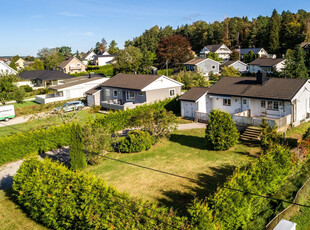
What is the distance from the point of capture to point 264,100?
2723 centimetres

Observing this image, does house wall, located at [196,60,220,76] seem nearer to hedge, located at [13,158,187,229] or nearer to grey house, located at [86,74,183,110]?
grey house, located at [86,74,183,110]

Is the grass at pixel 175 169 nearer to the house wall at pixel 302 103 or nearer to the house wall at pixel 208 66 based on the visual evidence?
the house wall at pixel 302 103

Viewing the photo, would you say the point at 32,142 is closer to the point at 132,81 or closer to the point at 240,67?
the point at 132,81

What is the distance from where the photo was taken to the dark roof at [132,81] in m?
38.2

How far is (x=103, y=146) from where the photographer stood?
2142 centimetres

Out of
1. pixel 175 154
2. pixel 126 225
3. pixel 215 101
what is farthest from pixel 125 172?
pixel 215 101

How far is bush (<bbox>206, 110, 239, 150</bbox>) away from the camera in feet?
71.4

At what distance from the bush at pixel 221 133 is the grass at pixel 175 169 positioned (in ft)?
2.00

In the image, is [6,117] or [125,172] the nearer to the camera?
[125,172]

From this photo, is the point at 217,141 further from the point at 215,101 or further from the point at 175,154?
the point at 215,101

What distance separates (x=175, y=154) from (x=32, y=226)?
11623mm

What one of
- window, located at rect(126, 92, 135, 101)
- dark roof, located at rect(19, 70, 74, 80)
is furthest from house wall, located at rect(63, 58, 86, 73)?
window, located at rect(126, 92, 135, 101)

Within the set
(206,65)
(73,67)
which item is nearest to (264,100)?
(206,65)

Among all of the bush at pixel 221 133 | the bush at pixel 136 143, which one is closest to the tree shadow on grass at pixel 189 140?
the bush at pixel 221 133
